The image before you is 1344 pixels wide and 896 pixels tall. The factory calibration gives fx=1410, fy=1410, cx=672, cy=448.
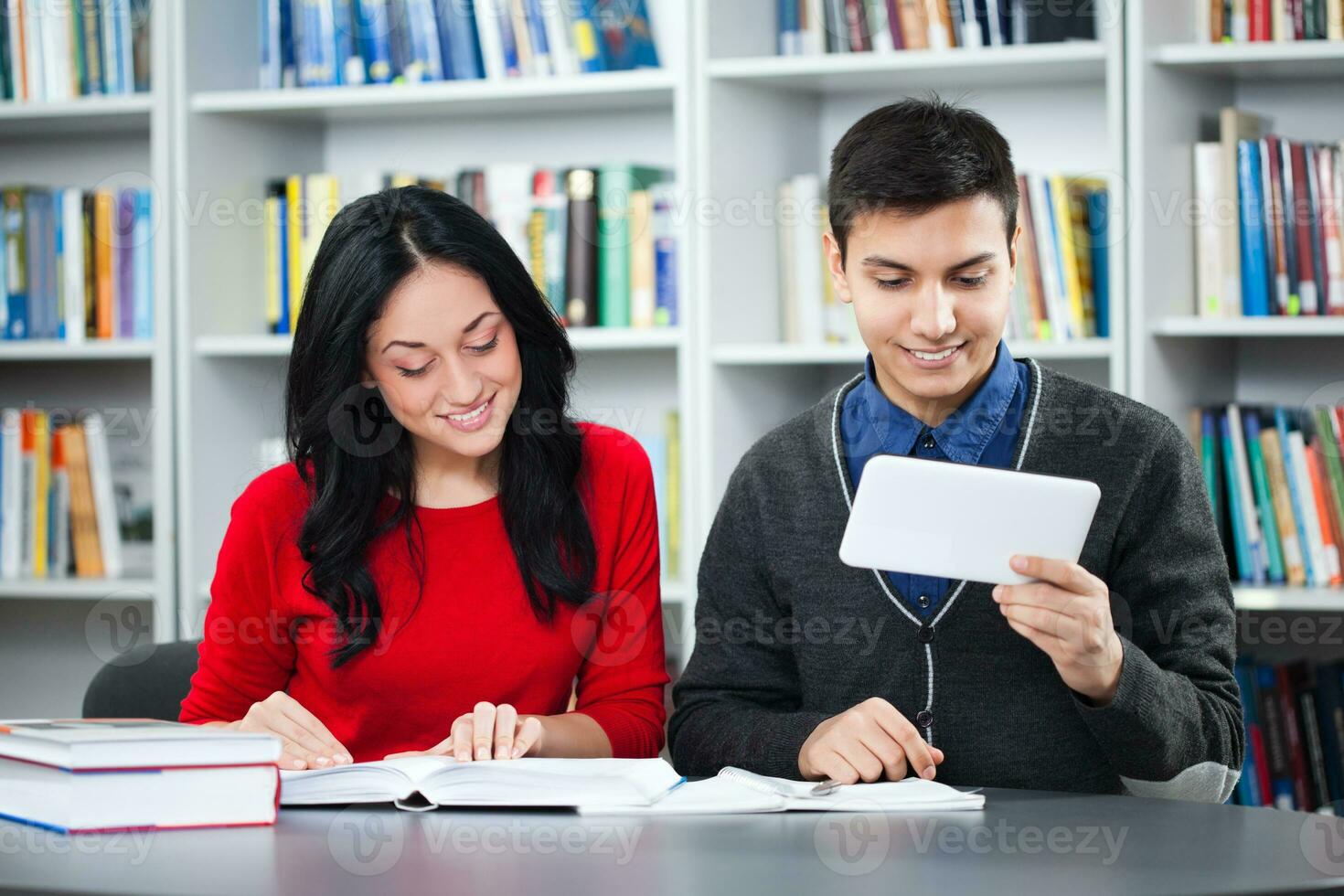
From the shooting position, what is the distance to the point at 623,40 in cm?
252

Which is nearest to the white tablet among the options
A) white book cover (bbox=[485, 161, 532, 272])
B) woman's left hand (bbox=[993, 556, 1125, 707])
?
woman's left hand (bbox=[993, 556, 1125, 707])

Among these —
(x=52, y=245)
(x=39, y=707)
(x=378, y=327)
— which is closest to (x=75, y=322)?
(x=52, y=245)

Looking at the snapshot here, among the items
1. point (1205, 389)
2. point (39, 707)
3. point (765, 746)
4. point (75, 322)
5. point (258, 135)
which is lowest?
point (39, 707)

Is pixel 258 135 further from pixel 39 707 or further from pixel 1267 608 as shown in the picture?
pixel 1267 608

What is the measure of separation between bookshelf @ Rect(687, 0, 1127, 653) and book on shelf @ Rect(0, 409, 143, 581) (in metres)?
1.18

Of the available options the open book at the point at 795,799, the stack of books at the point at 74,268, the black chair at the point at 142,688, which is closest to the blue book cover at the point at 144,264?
the stack of books at the point at 74,268

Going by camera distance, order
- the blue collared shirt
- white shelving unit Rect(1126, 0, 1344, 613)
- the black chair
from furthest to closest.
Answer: white shelving unit Rect(1126, 0, 1344, 613), the black chair, the blue collared shirt

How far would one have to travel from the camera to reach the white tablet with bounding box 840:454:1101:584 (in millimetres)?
1095

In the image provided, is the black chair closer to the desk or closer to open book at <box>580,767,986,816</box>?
the desk

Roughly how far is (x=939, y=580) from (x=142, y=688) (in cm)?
92

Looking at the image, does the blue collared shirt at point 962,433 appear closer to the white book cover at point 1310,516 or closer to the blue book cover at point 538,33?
the white book cover at point 1310,516

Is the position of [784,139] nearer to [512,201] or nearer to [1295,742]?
[512,201]

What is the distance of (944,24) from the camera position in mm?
2348

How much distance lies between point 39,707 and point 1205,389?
246 centimetres
